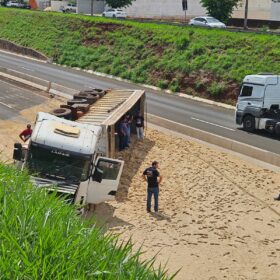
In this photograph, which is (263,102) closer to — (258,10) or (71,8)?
(258,10)

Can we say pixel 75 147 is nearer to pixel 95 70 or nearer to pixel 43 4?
pixel 95 70

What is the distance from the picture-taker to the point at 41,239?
668 centimetres

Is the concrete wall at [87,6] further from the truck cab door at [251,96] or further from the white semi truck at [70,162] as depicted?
the white semi truck at [70,162]

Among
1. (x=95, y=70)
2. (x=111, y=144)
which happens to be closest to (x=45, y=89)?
(x=95, y=70)

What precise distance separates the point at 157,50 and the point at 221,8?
13172 millimetres

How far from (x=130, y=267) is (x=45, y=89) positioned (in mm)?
34829

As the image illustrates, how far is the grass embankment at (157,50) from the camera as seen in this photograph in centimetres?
4431

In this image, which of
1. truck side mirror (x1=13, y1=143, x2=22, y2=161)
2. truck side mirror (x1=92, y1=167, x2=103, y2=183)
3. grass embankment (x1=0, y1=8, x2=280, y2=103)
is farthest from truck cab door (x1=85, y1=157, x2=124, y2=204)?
grass embankment (x1=0, y1=8, x2=280, y2=103)

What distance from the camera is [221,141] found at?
1101 inches

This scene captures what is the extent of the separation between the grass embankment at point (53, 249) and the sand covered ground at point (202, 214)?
491 cm

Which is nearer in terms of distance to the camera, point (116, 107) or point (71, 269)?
point (71, 269)

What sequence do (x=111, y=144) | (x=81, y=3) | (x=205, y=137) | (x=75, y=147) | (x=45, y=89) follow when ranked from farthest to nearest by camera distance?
(x=81, y=3), (x=45, y=89), (x=205, y=137), (x=111, y=144), (x=75, y=147)

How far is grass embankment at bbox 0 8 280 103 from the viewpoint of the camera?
44312 mm

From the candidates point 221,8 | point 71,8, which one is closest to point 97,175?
point 221,8
